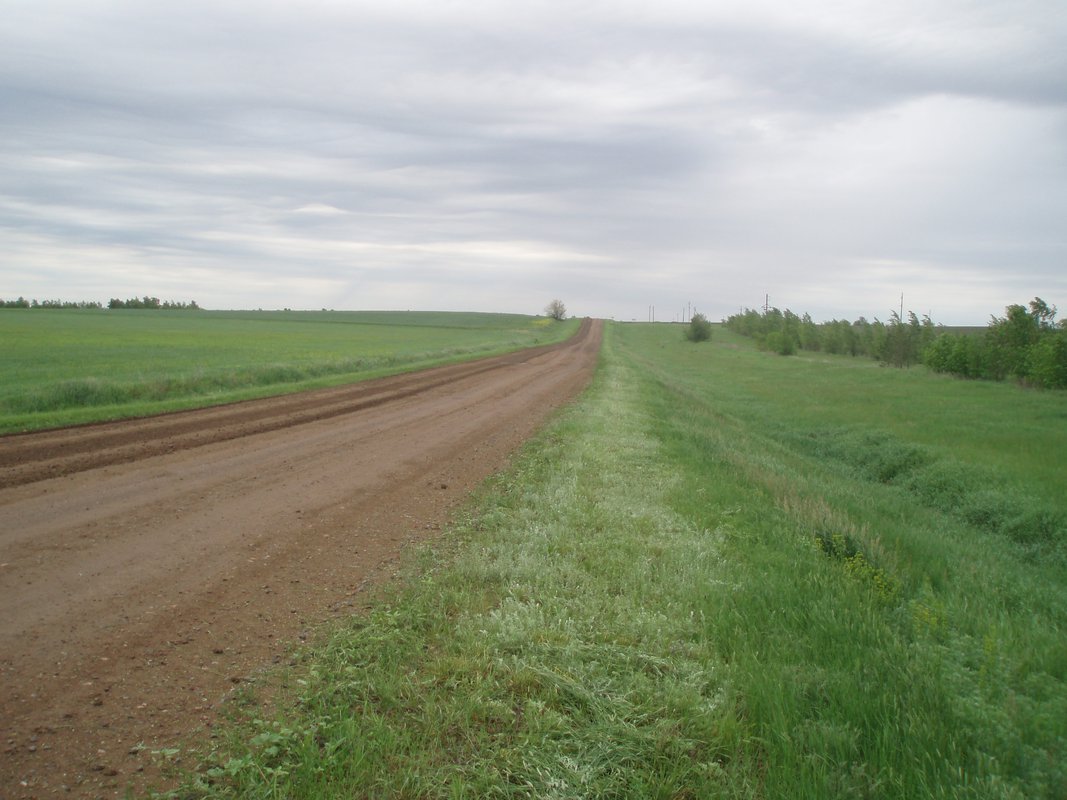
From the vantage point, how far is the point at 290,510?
7969mm

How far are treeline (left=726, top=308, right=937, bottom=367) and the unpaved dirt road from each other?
45.4 metres

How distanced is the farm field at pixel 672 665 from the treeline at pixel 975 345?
75.6ft

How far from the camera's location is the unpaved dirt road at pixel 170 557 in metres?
3.76

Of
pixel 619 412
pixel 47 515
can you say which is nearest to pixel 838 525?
pixel 47 515

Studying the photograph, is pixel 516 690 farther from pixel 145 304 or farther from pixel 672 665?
pixel 145 304

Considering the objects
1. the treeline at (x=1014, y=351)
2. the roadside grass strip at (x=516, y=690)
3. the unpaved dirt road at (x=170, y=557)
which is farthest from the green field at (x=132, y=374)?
the treeline at (x=1014, y=351)

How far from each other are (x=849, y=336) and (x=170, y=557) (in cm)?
7287

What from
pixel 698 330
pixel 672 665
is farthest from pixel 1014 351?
pixel 698 330

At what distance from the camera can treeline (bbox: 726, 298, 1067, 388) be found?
28562 millimetres

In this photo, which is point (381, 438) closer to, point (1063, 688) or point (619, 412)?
point (619, 412)

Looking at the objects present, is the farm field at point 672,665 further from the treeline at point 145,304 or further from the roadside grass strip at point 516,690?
the treeline at point 145,304

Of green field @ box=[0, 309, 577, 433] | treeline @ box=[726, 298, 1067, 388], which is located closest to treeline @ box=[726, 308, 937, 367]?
treeline @ box=[726, 298, 1067, 388]

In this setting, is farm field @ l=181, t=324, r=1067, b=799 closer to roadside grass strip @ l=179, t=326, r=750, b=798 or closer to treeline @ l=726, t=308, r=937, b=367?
roadside grass strip @ l=179, t=326, r=750, b=798

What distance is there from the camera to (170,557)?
6277mm
